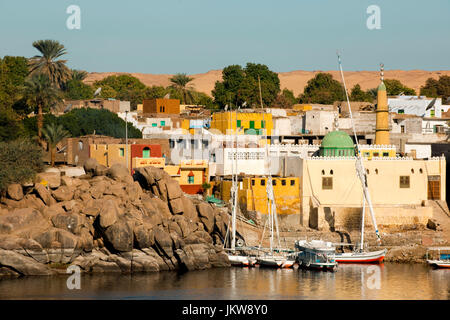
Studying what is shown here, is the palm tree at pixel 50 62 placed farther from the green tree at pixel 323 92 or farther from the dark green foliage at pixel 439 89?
the dark green foliage at pixel 439 89

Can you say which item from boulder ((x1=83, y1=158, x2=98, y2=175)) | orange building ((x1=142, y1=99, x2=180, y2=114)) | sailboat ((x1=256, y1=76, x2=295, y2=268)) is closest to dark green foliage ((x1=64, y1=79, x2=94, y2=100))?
orange building ((x1=142, y1=99, x2=180, y2=114))

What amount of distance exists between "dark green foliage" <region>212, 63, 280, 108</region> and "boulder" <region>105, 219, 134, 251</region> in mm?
47881

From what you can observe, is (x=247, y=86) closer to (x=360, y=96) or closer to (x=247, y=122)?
(x=360, y=96)

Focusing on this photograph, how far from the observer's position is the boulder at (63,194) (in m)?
60.8

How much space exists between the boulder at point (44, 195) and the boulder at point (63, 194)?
1.17ft

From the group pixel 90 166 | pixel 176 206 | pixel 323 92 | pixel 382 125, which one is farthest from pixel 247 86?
pixel 176 206

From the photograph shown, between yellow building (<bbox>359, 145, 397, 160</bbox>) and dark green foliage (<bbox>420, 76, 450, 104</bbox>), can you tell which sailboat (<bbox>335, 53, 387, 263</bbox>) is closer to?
yellow building (<bbox>359, 145, 397, 160</bbox>)

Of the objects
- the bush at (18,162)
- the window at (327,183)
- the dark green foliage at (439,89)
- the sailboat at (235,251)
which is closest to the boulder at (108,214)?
the bush at (18,162)

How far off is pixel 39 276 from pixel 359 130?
38930 mm

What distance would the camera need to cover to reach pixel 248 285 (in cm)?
5428

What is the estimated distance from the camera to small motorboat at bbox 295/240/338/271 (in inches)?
2368

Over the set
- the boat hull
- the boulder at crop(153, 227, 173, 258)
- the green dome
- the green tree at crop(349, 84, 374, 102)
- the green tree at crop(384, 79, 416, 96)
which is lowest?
the boat hull

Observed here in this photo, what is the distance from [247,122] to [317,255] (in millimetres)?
24665
